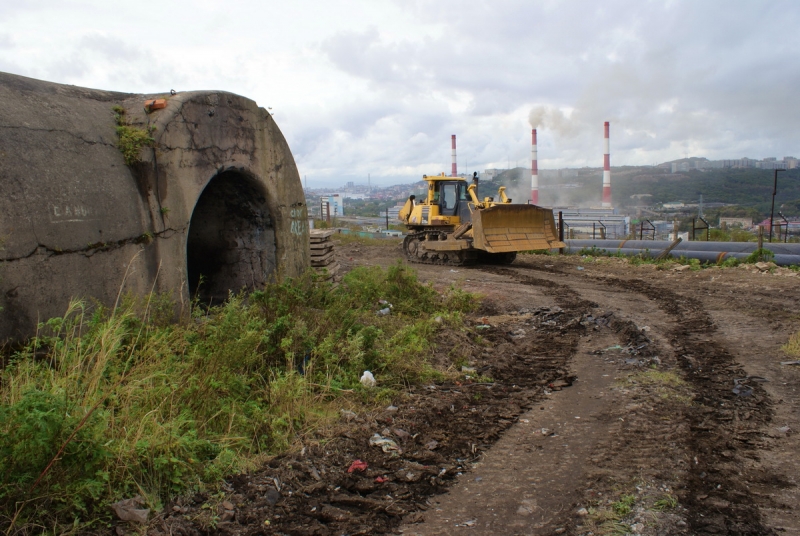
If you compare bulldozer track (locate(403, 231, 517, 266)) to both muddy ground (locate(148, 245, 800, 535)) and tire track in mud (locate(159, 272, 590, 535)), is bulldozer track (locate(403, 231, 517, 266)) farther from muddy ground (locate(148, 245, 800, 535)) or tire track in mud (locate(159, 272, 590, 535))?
→ tire track in mud (locate(159, 272, 590, 535))

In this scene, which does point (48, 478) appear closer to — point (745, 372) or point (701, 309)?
point (745, 372)

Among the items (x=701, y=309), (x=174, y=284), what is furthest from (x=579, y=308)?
(x=174, y=284)

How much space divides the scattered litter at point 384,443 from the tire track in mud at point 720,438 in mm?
1722

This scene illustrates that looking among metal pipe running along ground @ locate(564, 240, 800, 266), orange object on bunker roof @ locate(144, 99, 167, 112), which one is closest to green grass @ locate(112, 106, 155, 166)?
orange object on bunker roof @ locate(144, 99, 167, 112)

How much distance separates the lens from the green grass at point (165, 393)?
318 cm

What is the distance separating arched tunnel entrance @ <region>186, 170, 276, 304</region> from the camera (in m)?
7.96

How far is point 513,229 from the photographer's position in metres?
16.8

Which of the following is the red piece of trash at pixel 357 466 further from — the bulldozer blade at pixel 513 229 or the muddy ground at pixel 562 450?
the bulldozer blade at pixel 513 229

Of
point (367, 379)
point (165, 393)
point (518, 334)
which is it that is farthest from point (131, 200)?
point (518, 334)

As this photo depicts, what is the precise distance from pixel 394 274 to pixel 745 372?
4.96 m

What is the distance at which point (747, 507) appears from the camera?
11.9 ft

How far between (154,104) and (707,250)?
14.7 m

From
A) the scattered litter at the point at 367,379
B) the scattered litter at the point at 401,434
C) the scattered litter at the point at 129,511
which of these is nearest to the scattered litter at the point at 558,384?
the scattered litter at the point at 367,379

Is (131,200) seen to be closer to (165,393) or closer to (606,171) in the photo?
(165,393)
